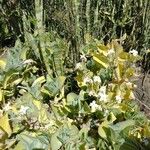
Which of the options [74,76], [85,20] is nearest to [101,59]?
[74,76]

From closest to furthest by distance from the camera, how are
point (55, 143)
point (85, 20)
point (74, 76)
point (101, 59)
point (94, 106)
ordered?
point (55, 143), point (94, 106), point (101, 59), point (74, 76), point (85, 20)

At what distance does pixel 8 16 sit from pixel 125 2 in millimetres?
719

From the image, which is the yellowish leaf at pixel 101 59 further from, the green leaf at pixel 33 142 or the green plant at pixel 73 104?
the green leaf at pixel 33 142

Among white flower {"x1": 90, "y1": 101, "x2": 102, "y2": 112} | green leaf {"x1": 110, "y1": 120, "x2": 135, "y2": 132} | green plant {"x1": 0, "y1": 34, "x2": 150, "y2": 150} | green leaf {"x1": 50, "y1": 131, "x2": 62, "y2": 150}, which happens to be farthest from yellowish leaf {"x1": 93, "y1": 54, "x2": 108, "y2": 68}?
green leaf {"x1": 50, "y1": 131, "x2": 62, "y2": 150}

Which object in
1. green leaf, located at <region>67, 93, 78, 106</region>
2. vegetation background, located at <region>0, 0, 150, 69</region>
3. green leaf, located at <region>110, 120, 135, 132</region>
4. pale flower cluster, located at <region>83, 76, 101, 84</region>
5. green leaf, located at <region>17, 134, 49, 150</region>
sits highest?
vegetation background, located at <region>0, 0, 150, 69</region>

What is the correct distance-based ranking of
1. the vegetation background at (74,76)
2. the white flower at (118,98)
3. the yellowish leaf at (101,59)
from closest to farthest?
→ 1. the vegetation background at (74,76)
2. the white flower at (118,98)
3. the yellowish leaf at (101,59)

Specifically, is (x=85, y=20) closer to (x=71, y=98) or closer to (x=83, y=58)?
(x=83, y=58)

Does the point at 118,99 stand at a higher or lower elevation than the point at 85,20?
lower

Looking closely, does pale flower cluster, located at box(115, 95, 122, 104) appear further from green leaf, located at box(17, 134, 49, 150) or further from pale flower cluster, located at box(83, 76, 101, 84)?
green leaf, located at box(17, 134, 49, 150)

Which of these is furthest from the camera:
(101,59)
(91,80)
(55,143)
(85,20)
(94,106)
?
(85,20)

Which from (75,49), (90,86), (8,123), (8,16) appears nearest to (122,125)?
(90,86)

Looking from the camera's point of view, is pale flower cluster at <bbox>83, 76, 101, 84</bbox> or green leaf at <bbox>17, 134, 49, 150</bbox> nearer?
green leaf at <bbox>17, 134, 49, 150</bbox>

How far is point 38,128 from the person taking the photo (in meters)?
1.99

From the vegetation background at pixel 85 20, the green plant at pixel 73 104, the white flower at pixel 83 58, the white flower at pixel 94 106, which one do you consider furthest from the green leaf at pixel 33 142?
the vegetation background at pixel 85 20
